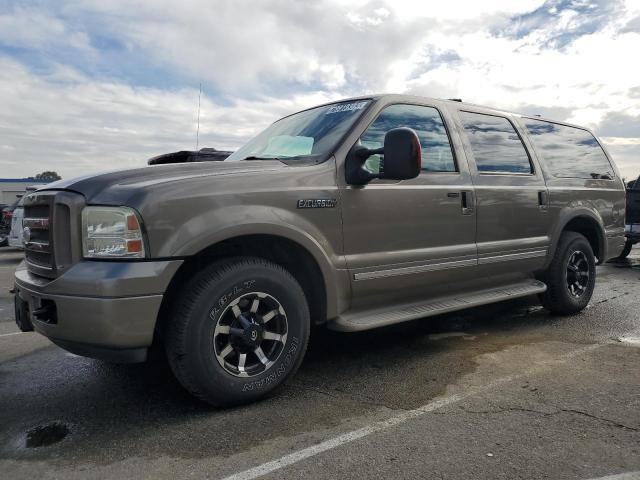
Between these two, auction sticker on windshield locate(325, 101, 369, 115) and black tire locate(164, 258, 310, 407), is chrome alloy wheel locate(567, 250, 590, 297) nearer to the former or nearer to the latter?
auction sticker on windshield locate(325, 101, 369, 115)

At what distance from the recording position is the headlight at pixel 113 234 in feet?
8.75

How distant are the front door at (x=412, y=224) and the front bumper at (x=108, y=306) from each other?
1290 mm

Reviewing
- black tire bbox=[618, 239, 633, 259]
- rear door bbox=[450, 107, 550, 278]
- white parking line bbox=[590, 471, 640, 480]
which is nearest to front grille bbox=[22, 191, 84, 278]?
white parking line bbox=[590, 471, 640, 480]

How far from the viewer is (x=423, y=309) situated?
3.83 metres

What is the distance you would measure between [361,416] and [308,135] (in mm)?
1999

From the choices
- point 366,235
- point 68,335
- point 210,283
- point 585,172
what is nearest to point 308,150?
point 366,235

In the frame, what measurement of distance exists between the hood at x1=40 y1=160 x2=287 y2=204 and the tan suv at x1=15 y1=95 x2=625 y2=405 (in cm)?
1

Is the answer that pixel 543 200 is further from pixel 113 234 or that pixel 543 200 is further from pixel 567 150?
pixel 113 234

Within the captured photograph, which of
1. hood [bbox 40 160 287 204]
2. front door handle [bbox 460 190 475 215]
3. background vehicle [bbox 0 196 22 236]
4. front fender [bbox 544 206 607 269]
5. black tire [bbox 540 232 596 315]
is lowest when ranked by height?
background vehicle [bbox 0 196 22 236]

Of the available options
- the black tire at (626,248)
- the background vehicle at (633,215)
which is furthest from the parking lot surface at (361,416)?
the black tire at (626,248)

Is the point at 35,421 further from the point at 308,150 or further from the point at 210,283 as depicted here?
the point at 308,150

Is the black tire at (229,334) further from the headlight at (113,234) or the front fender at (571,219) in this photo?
the front fender at (571,219)

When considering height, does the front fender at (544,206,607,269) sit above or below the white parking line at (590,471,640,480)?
above

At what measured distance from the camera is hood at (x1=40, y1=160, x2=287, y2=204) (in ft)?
9.02
